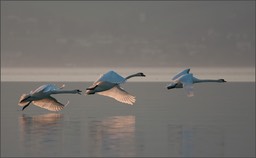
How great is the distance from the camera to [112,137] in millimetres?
25906

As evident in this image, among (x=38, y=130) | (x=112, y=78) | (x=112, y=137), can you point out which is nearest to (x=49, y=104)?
A: (x=112, y=78)

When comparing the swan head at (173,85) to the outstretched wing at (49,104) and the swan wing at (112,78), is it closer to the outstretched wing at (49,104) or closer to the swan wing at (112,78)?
the swan wing at (112,78)

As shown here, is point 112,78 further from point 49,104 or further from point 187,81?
point 49,104

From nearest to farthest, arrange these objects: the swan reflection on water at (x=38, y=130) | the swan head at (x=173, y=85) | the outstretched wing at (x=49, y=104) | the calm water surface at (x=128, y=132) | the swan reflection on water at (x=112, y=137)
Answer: the swan reflection on water at (x=112, y=137) < the calm water surface at (x=128, y=132) < the swan reflection on water at (x=38, y=130) < the swan head at (x=173, y=85) < the outstretched wing at (x=49, y=104)

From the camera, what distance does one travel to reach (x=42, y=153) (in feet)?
74.6

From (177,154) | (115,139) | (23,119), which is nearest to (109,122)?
(23,119)

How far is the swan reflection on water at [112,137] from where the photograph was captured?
23156 millimetres

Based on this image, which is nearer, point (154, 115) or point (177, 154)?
point (177, 154)

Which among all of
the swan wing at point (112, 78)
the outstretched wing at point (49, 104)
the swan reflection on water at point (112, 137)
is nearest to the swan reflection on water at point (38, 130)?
the outstretched wing at point (49, 104)

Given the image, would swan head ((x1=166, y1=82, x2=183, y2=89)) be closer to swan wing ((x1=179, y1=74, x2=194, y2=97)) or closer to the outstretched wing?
swan wing ((x1=179, y1=74, x2=194, y2=97))

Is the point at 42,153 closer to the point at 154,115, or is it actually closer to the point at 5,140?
the point at 5,140

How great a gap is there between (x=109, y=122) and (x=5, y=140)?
5944 millimetres

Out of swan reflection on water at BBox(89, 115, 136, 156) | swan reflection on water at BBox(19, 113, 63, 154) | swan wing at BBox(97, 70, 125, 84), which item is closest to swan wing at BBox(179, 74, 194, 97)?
swan wing at BBox(97, 70, 125, 84)

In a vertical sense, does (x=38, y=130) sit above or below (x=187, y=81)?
below
